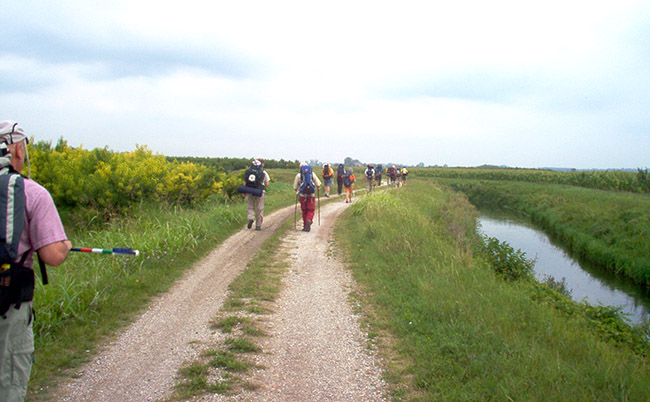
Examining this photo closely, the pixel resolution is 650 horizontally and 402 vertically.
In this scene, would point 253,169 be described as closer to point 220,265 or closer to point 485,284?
point 220,265

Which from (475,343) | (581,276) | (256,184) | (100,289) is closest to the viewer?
(475,343)

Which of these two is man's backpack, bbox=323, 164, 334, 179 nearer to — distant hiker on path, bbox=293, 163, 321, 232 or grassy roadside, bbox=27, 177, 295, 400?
distant hiker on path, bbox=293, 163, 321, 232

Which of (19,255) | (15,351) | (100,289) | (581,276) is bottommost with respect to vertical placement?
(581,276)

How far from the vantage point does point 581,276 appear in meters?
15.0

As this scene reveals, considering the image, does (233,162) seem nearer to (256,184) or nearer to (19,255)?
(256,184)

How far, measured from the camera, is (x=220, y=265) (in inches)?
325

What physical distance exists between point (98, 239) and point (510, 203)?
35.5m

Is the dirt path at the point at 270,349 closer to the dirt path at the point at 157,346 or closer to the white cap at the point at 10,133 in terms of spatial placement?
the dirt path at the point at 157,346

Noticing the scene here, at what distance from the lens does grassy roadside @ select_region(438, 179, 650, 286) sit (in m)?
15.5

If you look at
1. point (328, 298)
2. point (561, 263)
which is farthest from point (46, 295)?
point (561, 263)

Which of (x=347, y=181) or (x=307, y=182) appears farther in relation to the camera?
(x=347, y=181)

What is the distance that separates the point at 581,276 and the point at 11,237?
16.9 metres

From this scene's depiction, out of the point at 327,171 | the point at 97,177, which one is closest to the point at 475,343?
the point at 97,177

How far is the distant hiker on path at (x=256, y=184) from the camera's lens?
38.4ft
